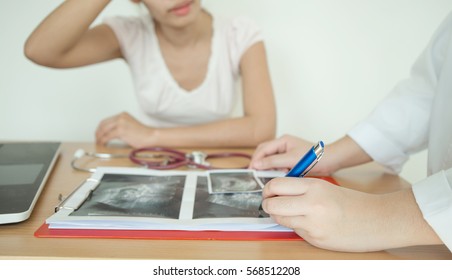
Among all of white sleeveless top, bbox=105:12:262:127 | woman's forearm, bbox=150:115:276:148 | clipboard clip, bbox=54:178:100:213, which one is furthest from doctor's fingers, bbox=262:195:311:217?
white sleeveless top, bbox=105:12:262:127

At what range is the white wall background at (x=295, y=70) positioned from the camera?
1.79 m

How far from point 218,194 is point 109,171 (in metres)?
0.21

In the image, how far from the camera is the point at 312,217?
0.45 m

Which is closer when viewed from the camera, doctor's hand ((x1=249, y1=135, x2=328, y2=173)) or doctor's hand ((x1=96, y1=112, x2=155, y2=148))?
doctor's hand ((x1=249, y1=135, x2=328, y2=173))

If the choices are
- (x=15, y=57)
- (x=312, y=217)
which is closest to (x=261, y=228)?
(x=312, y=217)

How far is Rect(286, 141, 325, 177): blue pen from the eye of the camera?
0.47 meters

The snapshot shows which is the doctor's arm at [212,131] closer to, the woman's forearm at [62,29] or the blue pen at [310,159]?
the woman's forearm at [62,29]

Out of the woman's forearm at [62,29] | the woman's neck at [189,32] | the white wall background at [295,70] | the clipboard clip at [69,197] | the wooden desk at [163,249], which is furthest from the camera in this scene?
the white wall background at [295,70]

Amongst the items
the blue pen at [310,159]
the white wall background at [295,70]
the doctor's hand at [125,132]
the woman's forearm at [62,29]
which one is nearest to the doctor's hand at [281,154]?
the blue pen at [310,159]

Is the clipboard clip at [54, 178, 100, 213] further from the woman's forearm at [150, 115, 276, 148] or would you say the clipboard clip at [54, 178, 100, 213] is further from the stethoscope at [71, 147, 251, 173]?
the woman's forearm at [150, 115, 276, 148]

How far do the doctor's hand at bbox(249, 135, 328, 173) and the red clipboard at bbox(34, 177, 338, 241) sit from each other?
0.25 m

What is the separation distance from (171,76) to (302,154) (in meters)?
0.67
